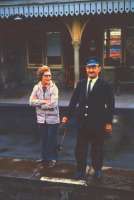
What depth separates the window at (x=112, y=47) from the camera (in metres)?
19.2

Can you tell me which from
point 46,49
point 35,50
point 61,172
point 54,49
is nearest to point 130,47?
point 54,49

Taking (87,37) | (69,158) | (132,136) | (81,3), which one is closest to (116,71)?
(87,37)

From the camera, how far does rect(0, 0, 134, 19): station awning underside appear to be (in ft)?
50.0

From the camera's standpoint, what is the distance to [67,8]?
1576cm

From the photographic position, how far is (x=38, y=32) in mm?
20219

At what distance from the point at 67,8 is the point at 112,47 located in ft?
13.7

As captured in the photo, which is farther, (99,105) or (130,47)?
(130,47)

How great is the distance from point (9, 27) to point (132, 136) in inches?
429

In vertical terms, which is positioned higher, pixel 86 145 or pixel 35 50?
pixel 35 50

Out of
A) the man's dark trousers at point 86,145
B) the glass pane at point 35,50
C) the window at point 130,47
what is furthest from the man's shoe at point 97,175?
the glass pane at point 35,50

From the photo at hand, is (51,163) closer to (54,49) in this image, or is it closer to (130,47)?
(130,47)

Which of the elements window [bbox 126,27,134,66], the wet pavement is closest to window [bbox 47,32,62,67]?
window [bbox 126,27,134,66]

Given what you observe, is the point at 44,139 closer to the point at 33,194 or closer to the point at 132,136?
the point at 33,194

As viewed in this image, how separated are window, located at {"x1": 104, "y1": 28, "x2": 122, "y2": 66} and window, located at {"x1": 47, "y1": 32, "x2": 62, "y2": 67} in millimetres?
2081
